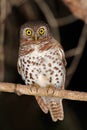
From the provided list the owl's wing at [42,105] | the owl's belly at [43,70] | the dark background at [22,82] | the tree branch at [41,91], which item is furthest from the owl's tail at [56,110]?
the dark background at [22,82]

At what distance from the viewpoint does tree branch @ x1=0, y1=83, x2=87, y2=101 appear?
12.6 ft

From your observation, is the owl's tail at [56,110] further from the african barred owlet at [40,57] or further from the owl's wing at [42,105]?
the african barred owlet at [40,57]

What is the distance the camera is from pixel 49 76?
4.38 metres

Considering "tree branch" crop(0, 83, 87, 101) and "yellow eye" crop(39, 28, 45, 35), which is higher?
"yellow eye" crop(39, 28, 45, 35)

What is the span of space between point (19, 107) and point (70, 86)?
0.63 metres

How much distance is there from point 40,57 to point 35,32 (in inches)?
7.4

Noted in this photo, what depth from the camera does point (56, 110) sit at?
459 cm

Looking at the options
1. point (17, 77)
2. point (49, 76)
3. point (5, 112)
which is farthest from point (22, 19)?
point (49, 76)

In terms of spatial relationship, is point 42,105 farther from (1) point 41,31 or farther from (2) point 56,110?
(1) point 41,31

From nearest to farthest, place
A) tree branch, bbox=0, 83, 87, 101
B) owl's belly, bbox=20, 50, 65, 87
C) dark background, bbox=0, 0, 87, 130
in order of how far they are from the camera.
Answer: tree branch, bbox=0, 83, 87, 101 → owl's belly, bbox=20, 50, 65, 87 → dark background, bbox=0, 0, 87, 130

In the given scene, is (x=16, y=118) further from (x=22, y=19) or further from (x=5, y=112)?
(x=22, y=19)

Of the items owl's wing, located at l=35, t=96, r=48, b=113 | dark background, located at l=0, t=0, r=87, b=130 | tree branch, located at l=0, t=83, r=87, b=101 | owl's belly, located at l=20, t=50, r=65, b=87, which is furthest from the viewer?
dark background, located at l=0, t=0, r=87, b=130

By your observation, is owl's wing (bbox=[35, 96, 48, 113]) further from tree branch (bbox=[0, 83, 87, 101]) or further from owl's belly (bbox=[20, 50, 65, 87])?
tree branch (bbox=[0, 83, 87, 101])

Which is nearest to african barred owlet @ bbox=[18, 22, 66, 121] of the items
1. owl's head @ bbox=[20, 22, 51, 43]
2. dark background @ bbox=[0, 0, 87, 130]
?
owl's head @ bbox=[20, 22, 51, 43]
